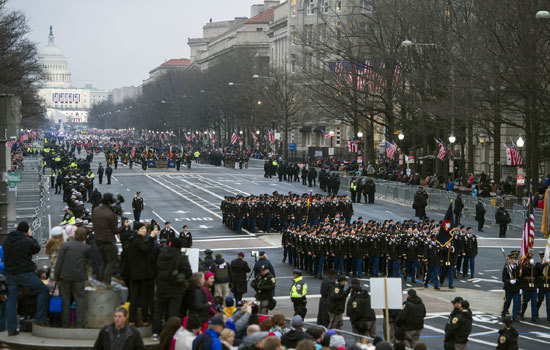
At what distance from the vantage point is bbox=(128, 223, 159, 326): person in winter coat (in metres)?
13.5

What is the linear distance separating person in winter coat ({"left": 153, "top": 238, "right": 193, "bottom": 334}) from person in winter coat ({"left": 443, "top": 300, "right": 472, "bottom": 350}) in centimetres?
503

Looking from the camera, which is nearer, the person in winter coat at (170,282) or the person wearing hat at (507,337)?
the person in winter coat at (170,282)

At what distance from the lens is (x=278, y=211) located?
127 ft

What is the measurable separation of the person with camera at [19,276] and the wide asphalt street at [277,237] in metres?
7.94

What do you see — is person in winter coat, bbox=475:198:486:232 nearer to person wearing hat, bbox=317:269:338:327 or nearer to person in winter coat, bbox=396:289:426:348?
person wearing hat, bbox=317:269:338:327

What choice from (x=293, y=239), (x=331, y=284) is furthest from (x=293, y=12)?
(x=331, y=284)

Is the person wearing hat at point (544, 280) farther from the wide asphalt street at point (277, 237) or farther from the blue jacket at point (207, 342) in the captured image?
the blue jacket at point (207, 342)

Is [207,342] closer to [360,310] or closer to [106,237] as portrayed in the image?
[106,237]

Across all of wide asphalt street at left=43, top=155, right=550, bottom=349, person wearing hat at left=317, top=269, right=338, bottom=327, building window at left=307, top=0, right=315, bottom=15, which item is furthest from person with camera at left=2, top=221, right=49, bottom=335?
building window at left=307, top=0, right=315, bottom=15

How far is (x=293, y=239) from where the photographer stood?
28.8 m

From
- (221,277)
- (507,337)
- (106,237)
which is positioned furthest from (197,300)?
(221,277)

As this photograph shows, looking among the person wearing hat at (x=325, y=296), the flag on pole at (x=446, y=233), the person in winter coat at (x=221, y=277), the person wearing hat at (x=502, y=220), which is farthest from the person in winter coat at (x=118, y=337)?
the person wearing hat at (x=502, y=220)

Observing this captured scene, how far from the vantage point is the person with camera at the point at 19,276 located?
44.9 ft

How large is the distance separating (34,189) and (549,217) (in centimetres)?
3927
